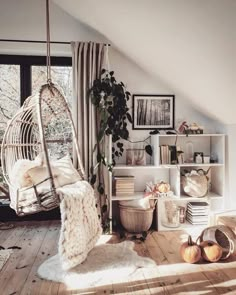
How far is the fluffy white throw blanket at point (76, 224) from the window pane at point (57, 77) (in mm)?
1574

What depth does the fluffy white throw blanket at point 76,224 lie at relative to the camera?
7.93 feet

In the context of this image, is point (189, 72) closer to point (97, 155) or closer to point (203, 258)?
point (97, 155)

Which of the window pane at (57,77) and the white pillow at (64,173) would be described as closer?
the white pillow at (64,173)

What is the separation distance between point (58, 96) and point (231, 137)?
80.2 inches

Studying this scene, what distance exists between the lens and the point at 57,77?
3.92 metres

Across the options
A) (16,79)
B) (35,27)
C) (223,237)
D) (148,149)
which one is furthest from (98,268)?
Answer: (35,27)

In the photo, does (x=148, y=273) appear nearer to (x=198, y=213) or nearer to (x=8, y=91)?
(x=198, y=213)

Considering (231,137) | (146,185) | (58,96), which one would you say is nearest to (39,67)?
(58,96)

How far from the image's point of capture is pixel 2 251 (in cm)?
290

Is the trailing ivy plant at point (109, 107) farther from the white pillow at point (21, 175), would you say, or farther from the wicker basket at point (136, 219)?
the white pillow at point (21, 175)

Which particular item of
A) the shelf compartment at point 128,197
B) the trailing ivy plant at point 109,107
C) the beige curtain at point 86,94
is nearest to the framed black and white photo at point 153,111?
the trailing ivy plant at point 109,107

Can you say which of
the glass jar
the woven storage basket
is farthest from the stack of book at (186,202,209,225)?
the woven storage basket

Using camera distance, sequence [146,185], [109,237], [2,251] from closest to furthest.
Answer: [2,251] → [109,237] → [146,185]

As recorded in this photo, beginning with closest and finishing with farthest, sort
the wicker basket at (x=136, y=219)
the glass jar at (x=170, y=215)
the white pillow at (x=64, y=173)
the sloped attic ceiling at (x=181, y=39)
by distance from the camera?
the sloped attic ceiling at (x=181, y=39)
the white pillow at (x=64, y=173)
the wicker basket at (x=136, y=219)
the glass jar at (x=170, y=215)
